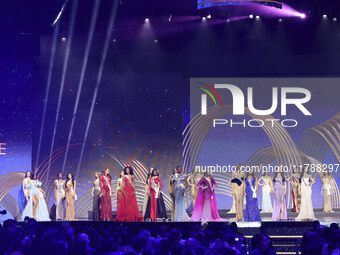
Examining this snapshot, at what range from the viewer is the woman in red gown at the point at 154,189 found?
1411cm

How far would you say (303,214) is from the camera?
14.1 metres

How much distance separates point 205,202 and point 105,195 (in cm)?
256

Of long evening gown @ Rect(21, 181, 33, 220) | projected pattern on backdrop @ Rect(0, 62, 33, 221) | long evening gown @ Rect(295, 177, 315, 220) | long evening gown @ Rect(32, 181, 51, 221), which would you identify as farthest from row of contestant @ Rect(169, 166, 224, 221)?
projected pattern on backdrop @ Rect(0, 62, 33, 221)

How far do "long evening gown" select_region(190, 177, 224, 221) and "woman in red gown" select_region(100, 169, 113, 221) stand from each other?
223cm

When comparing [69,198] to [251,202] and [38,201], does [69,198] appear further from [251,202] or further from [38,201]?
[251,202]

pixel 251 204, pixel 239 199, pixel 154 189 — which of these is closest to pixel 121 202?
pixel 154 189

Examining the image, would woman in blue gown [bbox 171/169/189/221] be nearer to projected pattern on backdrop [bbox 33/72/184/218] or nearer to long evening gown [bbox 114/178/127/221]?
long evening gown [bbox 114/178/127/221]

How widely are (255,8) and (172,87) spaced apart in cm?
364

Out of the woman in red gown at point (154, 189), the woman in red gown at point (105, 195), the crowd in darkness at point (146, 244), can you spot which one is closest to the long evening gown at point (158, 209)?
the woman in red gown at point (154, 189)

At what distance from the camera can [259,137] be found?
17.0 m

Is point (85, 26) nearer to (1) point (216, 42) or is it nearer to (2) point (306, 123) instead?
(1) point (216, 42)

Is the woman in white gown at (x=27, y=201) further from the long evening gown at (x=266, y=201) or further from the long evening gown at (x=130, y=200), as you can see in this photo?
the long evening gown at (x=266, y=201)

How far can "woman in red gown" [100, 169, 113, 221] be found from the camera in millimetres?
14281

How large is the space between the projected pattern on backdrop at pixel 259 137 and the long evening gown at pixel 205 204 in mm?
3079
